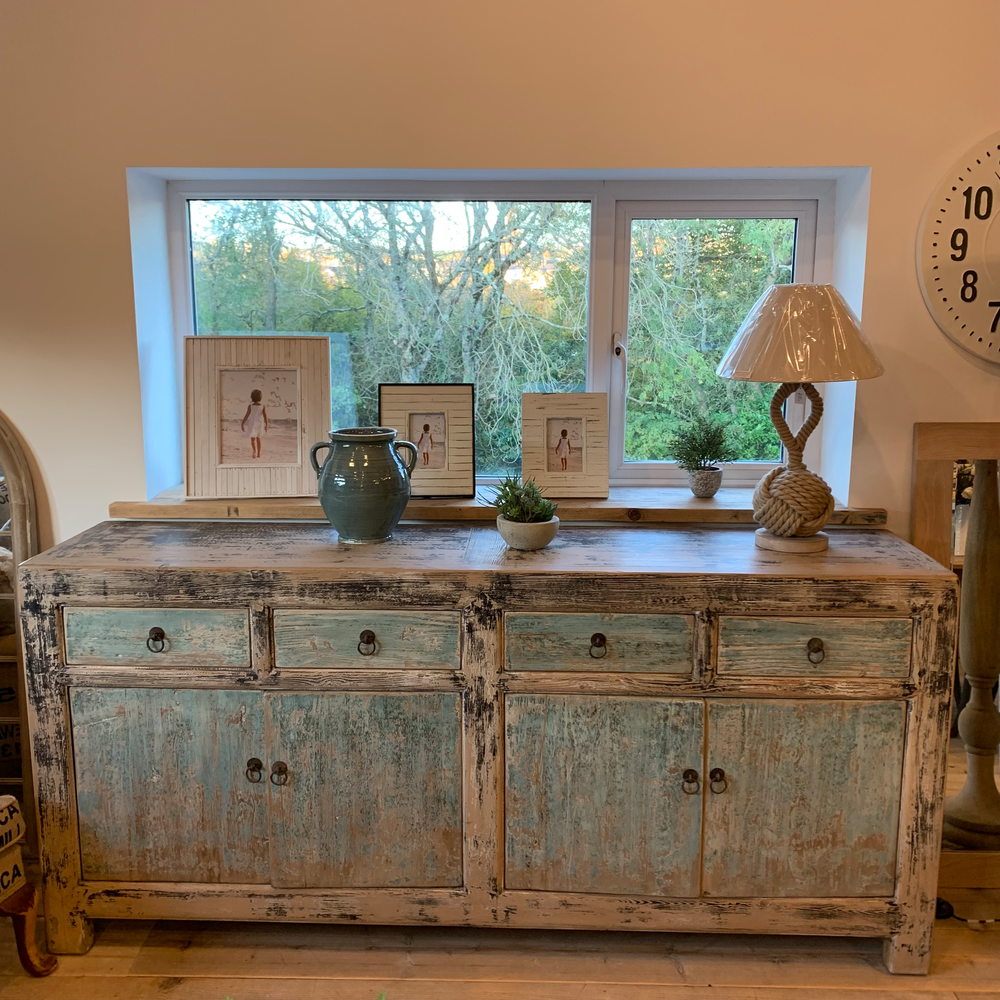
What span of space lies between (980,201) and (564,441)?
108cm

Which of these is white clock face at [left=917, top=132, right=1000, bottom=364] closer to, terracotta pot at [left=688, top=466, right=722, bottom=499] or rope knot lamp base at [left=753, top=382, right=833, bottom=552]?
rope knot lamp base at [left=753, top=382, right=833, bottom=552]

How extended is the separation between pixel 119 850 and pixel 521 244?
5.59 feet

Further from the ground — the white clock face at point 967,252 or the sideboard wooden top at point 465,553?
the white clock face at point 967,252

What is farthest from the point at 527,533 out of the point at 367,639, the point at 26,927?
the point at 26,927

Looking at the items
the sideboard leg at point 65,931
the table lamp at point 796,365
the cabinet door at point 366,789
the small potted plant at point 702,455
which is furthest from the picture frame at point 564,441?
the sideboard leg at point 65,931

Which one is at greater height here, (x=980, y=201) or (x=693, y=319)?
(x=980, y=201)

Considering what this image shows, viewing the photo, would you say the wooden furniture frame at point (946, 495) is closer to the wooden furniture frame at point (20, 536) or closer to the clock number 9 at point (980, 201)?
the clock number 9 at point (980, 201)

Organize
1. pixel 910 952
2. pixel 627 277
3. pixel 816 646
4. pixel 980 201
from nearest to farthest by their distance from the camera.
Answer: pixel 816 646, pixel 910 952, pixel 980 201, pixel 627 277

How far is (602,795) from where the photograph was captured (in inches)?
77.0

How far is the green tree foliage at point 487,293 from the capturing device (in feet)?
8.04

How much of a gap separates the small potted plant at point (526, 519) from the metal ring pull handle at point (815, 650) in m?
0.56

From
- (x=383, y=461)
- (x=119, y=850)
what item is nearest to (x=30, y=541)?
(x=119, y=850)

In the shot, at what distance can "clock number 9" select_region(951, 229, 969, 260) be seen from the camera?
84.9 inches

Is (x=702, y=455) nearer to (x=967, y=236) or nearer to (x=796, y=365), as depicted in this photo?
(x=796, y=365)
